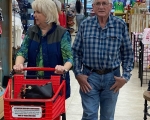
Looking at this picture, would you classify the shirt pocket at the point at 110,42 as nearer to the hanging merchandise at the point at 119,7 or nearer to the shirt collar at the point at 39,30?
the shirt collar at the point at 39,30

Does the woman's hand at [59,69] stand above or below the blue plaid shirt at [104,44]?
below

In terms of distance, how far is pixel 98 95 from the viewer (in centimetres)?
326

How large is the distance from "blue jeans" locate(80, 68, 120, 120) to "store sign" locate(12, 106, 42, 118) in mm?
790

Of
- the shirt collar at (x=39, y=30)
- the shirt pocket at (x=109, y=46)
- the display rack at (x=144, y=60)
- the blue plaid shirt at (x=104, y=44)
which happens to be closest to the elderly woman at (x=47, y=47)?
the shirt collar at (x=39, y=30)

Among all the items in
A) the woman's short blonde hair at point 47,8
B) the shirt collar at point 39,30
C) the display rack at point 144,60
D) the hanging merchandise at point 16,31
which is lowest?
the display rack at point 144,60

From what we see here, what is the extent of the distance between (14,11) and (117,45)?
3.38 m

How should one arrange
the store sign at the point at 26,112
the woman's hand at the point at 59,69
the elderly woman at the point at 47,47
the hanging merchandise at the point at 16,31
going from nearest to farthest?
the store sign at the point at 26,112, the woman's hand at the point at 59,69, the elderly woman at the point at 47,47, the hanging merchandise at the point at 16,31

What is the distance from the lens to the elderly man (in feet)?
10.3

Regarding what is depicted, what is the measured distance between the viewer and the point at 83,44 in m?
3.21

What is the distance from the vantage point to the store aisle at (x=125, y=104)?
5.23 metres

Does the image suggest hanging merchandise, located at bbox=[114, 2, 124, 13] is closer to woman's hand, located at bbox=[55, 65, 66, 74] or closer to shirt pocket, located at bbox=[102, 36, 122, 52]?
shirt pocket, located at bbox=[102, 36, 122, 52]

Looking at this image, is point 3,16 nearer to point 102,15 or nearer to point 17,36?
point 17,36

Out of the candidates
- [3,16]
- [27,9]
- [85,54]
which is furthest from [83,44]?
[27,9]

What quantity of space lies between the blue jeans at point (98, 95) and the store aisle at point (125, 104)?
1.87 metres
